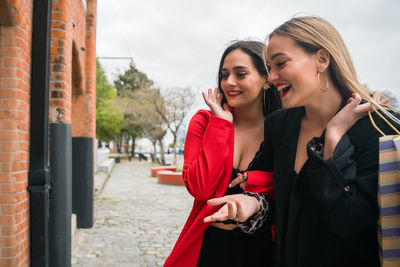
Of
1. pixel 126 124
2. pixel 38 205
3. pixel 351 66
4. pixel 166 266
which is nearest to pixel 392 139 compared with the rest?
pixel 351 66

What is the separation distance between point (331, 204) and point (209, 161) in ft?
2.17

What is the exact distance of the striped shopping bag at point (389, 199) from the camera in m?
1.15

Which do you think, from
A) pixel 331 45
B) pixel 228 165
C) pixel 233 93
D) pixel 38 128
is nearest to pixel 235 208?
pixel 228 165

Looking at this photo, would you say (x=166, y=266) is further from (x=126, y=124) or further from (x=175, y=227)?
(x=126, y=124)

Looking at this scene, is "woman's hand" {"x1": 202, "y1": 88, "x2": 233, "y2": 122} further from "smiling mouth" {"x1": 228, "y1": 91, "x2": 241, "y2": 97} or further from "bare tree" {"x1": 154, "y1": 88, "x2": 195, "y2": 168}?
"bare tree" {"x1": 154, "y1": 88, "x2": 195, "y2": 168}

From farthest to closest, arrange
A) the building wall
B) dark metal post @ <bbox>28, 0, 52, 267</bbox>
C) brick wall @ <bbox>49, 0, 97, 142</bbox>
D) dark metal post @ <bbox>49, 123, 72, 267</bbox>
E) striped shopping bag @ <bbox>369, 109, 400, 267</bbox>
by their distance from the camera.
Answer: brick wall @ <bbox>49, 0, 97, 142</bbox>, dark metal post @ <bbox>49, 123, 72, 267</bbox>, dark metal post @ <bbox>28, 0, 52, 267</bbox>, the building wall, striped shopping bag @ <bbox>369, 109, 400, 267</bbox>

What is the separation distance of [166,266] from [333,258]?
0.90 m

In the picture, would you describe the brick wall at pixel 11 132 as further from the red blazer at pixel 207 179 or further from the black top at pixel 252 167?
the black top at pixel 252 167

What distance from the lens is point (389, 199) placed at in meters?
1.16

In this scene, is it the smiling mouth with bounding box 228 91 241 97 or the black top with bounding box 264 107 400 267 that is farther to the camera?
the smiling mouth with bounding box 228 91 241 97

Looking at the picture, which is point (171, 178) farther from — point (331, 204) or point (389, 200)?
point (389, 200)

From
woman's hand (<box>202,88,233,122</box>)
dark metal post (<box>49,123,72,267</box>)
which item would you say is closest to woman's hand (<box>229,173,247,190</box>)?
woman's hand (<box>202,88,233,122</box>)

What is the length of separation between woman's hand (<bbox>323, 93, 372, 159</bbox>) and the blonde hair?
0.12 m

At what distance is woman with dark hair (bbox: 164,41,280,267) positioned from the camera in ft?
5.62
